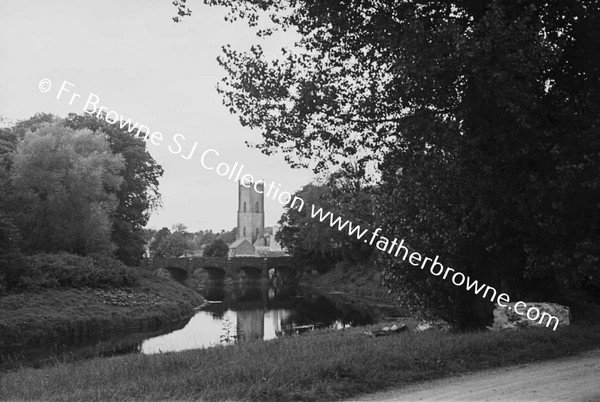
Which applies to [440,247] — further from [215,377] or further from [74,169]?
[74,169]

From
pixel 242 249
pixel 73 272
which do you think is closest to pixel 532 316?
pixel 73 272

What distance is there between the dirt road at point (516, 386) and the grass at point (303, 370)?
0.41 metres

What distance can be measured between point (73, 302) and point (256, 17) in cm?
2198

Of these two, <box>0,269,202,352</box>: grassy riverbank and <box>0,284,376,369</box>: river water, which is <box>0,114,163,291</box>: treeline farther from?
<box>0,284,376,369</box>: river water

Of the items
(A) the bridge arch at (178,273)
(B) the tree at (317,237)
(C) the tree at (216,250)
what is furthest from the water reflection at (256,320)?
(C) the tree at (216,250)

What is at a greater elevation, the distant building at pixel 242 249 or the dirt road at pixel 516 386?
the distant building at pixel 242 249

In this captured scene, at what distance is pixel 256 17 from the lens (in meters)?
12.3

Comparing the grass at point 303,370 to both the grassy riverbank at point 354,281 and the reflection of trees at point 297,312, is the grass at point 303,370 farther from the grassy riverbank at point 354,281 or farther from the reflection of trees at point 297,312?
the grassy riverbank at point 354,281

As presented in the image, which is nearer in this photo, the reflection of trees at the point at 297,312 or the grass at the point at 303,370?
the grass at the point at 303,370

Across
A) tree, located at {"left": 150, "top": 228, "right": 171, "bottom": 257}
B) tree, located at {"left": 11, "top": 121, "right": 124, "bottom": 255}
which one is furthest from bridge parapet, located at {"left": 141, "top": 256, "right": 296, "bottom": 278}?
tree, located at {"left": 11, "top": 121, "right": 124, "bottom": 255}

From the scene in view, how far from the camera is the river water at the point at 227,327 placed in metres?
21.2

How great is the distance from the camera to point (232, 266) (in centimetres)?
8100

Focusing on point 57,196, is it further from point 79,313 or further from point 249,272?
point 249,272

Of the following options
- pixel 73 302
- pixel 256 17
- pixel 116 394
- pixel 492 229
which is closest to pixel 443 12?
pixel 256 17
